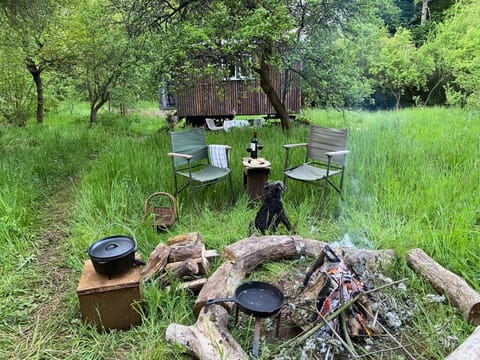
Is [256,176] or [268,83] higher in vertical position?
[268,83]

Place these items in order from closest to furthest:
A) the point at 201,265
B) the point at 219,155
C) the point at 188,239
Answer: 1. the point at 201,265
2. the point at 188,239
3. the point at 219,155

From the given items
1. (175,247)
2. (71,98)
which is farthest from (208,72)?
(71,98)

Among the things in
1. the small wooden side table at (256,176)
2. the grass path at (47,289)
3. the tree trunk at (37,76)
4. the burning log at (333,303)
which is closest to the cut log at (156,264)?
the grass path at (47,289)

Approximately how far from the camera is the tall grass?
178cm

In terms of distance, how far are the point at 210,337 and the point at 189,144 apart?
7.92ft

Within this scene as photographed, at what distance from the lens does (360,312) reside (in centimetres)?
171

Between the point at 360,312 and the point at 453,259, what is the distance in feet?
2.79

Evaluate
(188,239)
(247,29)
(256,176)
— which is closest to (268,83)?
(247,29)

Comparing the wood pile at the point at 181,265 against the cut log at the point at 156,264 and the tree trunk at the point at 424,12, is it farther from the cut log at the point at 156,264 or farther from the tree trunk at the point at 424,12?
the tree trunk at the point at 424,12

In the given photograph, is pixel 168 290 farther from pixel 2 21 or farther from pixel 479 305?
pixel 2 21

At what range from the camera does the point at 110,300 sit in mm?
1791

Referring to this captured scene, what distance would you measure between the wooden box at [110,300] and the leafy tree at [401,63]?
964 centimetres

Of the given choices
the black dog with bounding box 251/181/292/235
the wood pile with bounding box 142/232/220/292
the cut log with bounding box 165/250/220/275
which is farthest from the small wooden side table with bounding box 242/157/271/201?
the cut log with bounding box 165/250/220/275

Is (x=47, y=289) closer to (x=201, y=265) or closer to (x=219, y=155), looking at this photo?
(x=201, y=265)
